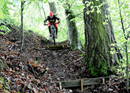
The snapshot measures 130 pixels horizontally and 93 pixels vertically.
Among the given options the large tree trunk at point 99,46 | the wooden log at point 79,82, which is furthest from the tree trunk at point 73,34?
the wooden log at point 79,82

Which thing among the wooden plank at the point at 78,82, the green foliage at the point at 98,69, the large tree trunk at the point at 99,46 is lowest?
the wooden plank at the point at 78,82

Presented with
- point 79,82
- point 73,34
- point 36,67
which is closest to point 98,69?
point 79,82

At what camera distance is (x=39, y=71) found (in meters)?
5.16

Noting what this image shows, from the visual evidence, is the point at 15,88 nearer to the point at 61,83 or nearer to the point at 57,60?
the point at 61,83

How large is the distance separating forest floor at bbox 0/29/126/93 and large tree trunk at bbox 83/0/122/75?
1.81ft

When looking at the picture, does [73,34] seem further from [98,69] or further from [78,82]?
[78,82]

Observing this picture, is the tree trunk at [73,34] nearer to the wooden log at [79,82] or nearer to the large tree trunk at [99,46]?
the large tree trunk at [99,46]

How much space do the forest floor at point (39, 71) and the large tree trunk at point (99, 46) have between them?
55 cm

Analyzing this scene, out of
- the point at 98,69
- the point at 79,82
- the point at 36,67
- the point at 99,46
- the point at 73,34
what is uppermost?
the point at 73,34

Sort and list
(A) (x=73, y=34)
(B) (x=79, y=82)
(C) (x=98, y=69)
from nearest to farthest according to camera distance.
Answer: (B) (x=79, y=82)
(C) (x=98, y=69)
(A) (x=73, y=34)

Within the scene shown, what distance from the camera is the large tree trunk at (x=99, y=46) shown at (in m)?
5.34

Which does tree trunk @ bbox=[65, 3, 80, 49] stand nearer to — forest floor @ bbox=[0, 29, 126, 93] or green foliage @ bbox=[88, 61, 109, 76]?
forest floor @ bbox=[0, 29, 126, 93]

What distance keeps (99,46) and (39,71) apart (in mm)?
2588

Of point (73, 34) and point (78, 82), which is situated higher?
point (73, 34)
